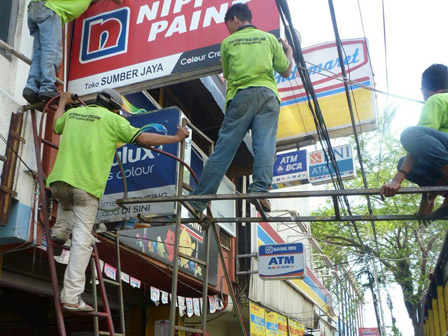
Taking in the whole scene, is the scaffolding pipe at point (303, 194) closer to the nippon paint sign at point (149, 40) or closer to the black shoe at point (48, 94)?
the black shoe at point (48, 94)

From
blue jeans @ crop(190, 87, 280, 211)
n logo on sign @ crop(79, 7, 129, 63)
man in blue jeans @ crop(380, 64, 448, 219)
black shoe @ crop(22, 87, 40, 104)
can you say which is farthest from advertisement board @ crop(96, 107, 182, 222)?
man in blue jeans @ crop(380, 64, 448, 219)

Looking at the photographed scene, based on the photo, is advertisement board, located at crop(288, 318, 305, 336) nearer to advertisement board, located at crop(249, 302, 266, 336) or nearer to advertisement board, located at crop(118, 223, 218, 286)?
advertisement board, located at crop(249, 302, 266, 336)

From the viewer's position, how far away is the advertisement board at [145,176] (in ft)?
19.7

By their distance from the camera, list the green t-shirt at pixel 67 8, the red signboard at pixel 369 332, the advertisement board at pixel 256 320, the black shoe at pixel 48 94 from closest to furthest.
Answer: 1. the black shoe at pixel 48 94
2. the green t-shirt at pixel 67 8
3. the advertisement board at pixel 256 320
4. the red signboard at pixel 369 332

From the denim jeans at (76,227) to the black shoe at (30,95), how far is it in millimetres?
1420

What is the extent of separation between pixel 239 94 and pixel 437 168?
1.83m

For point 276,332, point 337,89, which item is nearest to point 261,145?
point 337,89

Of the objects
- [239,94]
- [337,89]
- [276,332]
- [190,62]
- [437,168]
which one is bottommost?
[276,332]

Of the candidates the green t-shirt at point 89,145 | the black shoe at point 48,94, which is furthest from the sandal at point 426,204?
the black shoe at point 48,94

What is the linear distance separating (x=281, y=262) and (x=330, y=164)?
2.49 metres

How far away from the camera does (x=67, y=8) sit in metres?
6.19

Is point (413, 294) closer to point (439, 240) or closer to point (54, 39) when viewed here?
point (439, 240)

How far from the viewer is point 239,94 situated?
194 inches

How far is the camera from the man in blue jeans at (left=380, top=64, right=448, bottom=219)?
4406mm
